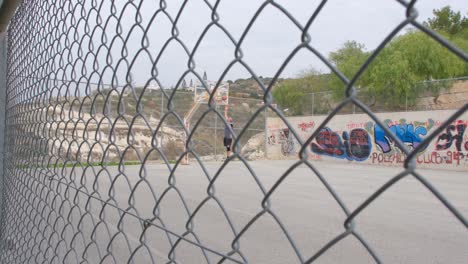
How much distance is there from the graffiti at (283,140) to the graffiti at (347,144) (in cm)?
173

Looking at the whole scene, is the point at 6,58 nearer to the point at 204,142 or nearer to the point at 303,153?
the point at 303,153

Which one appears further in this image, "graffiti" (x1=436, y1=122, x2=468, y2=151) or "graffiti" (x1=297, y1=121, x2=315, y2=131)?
"graffiti" (x1=297, y1=121, x2=315, y2=131)

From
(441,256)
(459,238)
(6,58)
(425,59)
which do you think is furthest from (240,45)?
(425,59)

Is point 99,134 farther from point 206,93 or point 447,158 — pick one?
point 447,158

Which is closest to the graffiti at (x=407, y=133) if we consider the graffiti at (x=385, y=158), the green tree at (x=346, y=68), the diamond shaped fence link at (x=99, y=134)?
the graffiti at (x=385, y=158)

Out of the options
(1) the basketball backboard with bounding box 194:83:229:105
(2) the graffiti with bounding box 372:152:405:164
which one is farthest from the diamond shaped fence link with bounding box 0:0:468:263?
(2) the graffiti with bounding box 372:152:405:164

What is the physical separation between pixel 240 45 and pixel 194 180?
11.6m

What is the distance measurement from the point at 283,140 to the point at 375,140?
19.4 ft

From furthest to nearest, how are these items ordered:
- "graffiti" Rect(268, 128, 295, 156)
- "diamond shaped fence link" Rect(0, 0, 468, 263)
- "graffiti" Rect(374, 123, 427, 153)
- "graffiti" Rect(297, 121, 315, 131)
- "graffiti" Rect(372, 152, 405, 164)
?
1. "graffiti" Rect(268, 128, 295, 156)
2. "graffiti" Rect(297, 121, 315, 131)
3. "graffiti" Rect(372, 152, 405, 164)
4. "graffiti" Rect(374, 123, 427, 153)
5. "diamond shaped fence link" Rect(0, 0, 468, 263)

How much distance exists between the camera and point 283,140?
26625 millimetres

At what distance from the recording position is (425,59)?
14.2m

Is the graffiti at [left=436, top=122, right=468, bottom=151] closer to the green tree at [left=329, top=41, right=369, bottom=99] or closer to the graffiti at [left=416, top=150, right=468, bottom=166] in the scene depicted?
the graffiti at [left=416, top=150, right=468, bottom=166]

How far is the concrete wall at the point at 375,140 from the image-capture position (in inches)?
741

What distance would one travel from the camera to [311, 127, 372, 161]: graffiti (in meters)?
22.5
